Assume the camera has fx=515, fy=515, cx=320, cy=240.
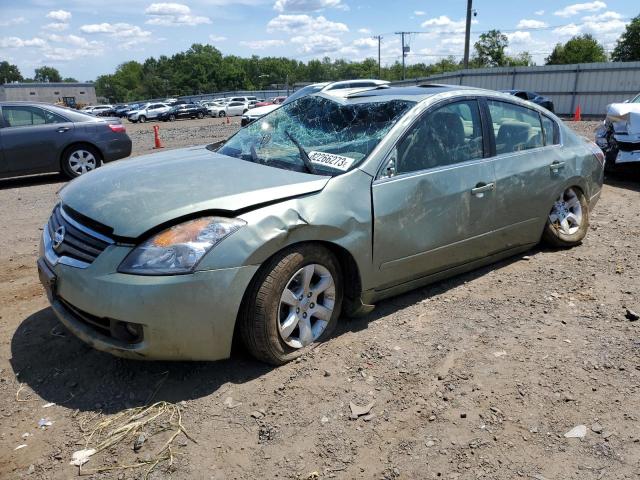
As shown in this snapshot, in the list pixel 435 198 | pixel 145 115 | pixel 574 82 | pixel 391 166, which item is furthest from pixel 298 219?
pixel 145 115

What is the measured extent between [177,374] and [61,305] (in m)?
0.77

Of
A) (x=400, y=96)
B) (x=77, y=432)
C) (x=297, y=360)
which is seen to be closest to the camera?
(x=77, y=432)

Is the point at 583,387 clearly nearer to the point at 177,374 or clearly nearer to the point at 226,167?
the point at 177,374

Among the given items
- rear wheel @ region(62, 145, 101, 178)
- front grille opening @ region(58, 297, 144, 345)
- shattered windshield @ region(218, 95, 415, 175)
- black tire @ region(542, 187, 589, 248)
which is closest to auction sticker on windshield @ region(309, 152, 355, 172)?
shattered windshield @ region(218, 95, 415, 175)

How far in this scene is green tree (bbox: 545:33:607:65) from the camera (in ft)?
220

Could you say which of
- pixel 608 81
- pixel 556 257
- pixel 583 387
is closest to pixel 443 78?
pixel 608 81

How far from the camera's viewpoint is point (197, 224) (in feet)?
8.95

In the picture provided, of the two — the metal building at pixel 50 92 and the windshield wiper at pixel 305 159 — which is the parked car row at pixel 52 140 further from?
the metal building at pixel 50 92

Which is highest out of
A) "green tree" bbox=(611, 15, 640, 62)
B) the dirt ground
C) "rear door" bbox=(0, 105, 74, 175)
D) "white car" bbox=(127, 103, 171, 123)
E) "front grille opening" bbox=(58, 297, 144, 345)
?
"green tree" bbox=(611, 15, 640, 62)

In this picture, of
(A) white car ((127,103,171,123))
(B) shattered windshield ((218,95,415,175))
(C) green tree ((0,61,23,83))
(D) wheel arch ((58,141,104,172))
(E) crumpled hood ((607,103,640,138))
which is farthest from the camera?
(C) green tree ((0,61,23,83))

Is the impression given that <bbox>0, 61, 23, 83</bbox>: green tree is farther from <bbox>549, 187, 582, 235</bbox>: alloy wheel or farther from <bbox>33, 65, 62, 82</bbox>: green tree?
<bbox>549, 187, 582, 235</bbox>: alloy wheel

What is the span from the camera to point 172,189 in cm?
301

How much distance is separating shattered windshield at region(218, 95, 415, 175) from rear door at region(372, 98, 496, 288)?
0.71 ft

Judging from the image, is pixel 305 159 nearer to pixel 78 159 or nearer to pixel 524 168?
pixel 524 168
